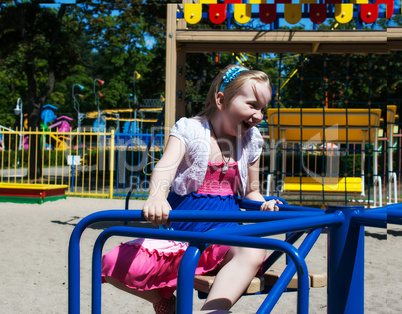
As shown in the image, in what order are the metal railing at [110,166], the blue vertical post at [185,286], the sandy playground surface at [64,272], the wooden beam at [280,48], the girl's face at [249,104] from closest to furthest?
the blue vertical post at [185,286], the girl's face at [249,104], the sandy playground surface at [64,272], the wooden beam at [280,48], the metal railing at [110,166]

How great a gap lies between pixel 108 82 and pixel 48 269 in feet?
89.6

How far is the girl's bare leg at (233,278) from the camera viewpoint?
4.48ft

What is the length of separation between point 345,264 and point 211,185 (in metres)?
0.74

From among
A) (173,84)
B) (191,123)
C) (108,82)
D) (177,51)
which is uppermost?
(108,82)

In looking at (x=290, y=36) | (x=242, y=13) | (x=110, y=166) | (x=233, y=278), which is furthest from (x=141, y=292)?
(x=110, y=166)

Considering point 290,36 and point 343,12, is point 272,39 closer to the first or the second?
point 290,36

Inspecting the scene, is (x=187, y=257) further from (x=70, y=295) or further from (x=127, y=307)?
(x=127, y=307)

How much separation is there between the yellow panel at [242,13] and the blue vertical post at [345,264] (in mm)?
4184

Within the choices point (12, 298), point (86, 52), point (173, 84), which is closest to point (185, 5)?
point (173, 84)

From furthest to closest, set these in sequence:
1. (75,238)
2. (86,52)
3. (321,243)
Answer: (86,52)
(321,243)
(75,238)

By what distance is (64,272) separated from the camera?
3861 millimetres

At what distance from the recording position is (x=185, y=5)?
16.5 feet

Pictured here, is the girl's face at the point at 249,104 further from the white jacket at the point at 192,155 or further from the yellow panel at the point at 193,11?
the yellow panel at the point at 193,11

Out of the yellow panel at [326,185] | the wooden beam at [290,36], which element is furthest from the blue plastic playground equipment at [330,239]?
the yellow panel at [326,185]
